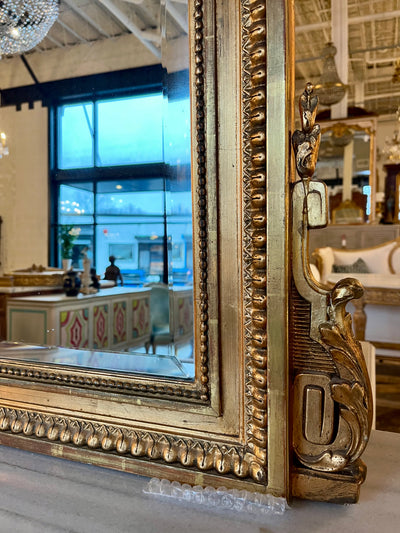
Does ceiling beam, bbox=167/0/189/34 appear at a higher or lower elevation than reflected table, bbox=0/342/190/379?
higher

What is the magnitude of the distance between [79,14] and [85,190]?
0.76 ft

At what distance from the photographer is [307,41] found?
5.23 meters

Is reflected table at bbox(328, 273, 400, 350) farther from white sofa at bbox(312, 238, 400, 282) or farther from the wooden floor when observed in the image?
white sofa at bbox(312, 238, 400, 282)

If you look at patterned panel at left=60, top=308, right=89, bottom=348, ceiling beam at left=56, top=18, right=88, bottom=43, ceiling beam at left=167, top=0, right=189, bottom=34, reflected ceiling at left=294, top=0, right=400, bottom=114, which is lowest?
patterned panel at left=60, top=308, right=89, bottom=348

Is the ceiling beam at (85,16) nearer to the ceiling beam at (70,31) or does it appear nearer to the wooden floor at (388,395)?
the ceiling beam at (70,31)

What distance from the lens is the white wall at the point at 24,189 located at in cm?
58

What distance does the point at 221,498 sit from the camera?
1.39ft

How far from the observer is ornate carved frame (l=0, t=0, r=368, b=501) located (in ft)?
1.33

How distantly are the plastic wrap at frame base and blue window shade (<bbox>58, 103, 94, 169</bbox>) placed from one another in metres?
0.41

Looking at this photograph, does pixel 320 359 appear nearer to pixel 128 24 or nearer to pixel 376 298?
pixel 128 24

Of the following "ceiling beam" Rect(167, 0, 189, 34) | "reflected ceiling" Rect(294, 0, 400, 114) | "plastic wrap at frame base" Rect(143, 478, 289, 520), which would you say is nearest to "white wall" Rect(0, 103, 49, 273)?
"ceiling beam" Rect(167, 0, 189, 34)

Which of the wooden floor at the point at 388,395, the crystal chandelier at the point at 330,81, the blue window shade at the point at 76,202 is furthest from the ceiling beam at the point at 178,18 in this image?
the crystal chandelier at the point at 330,81

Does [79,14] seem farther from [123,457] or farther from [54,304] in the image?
[123,457]

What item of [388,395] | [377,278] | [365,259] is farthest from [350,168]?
[388,395]
